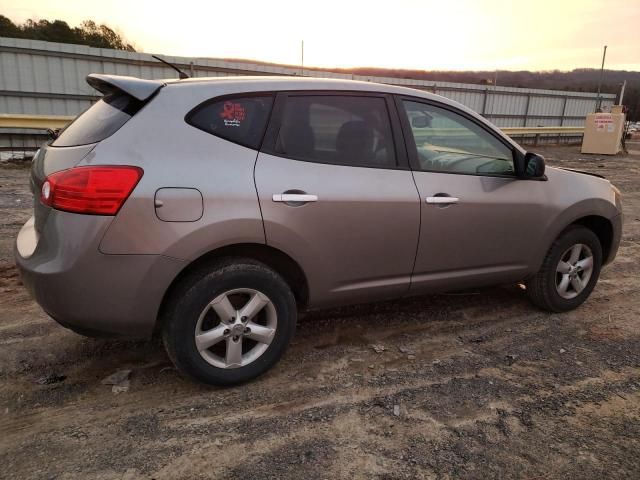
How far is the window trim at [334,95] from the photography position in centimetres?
288

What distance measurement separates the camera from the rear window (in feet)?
8.65

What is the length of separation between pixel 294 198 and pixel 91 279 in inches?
44.5

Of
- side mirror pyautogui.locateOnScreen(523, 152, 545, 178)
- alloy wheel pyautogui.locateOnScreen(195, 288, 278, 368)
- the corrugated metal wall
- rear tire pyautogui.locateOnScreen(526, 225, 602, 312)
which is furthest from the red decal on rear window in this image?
the corrugated metal wall

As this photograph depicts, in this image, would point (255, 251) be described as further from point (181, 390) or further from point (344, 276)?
point (181, 390)

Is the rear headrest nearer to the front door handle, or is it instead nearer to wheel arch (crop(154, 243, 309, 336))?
the front door handle

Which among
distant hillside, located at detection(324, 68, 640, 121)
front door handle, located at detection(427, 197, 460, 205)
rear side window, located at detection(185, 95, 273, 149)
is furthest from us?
distant hillside, located at detection(324, 68, 640, 121)

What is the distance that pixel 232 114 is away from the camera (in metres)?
2.83

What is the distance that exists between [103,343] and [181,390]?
870 mm

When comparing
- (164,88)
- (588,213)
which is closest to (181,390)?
(164,88)

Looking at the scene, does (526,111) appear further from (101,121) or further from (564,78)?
(564,78)

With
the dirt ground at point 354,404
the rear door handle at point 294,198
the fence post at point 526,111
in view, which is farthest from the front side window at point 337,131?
the fence post at point 526,111

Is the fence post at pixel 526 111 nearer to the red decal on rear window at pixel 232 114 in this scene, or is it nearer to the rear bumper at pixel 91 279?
the red decal on rear window at pixel 232 114

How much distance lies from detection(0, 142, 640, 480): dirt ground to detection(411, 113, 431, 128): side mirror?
4.95 feet

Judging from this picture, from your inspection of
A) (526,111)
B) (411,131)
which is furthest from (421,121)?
(526,111)
